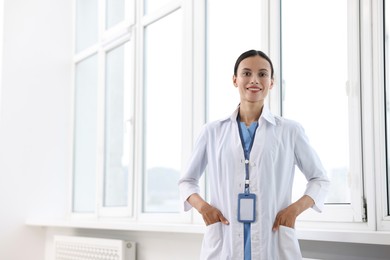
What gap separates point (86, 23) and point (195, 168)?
3400 mm

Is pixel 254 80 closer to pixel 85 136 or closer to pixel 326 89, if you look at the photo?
pixel 326 89

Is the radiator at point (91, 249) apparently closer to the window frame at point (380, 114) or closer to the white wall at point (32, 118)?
the white wall at point (32, 118)

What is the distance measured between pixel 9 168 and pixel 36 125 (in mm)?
452

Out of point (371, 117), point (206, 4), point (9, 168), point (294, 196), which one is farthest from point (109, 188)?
point (371, 117)

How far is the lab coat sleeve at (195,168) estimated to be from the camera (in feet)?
7.25

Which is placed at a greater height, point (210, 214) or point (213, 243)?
point (210, 214)

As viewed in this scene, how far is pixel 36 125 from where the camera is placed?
5051mm

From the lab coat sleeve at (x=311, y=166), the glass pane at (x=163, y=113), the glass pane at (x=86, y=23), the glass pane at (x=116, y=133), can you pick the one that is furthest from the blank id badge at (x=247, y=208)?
the glass pane at (x=86, y=23)

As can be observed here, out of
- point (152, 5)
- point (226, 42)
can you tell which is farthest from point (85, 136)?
point (226, 42)

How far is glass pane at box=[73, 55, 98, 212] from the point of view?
500cm

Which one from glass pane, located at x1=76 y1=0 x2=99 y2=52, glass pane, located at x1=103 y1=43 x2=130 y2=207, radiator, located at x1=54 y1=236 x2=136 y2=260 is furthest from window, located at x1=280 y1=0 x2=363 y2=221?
glass pane, located at x1=76 y1=0 x2=99 y2=52

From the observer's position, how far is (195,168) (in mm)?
2240

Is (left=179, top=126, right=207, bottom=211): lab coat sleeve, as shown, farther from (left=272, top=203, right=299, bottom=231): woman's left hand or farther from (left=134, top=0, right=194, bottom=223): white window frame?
(left=134, top=0, right=194, bottom=223): white window frame

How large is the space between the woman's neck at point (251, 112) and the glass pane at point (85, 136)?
303 cm
